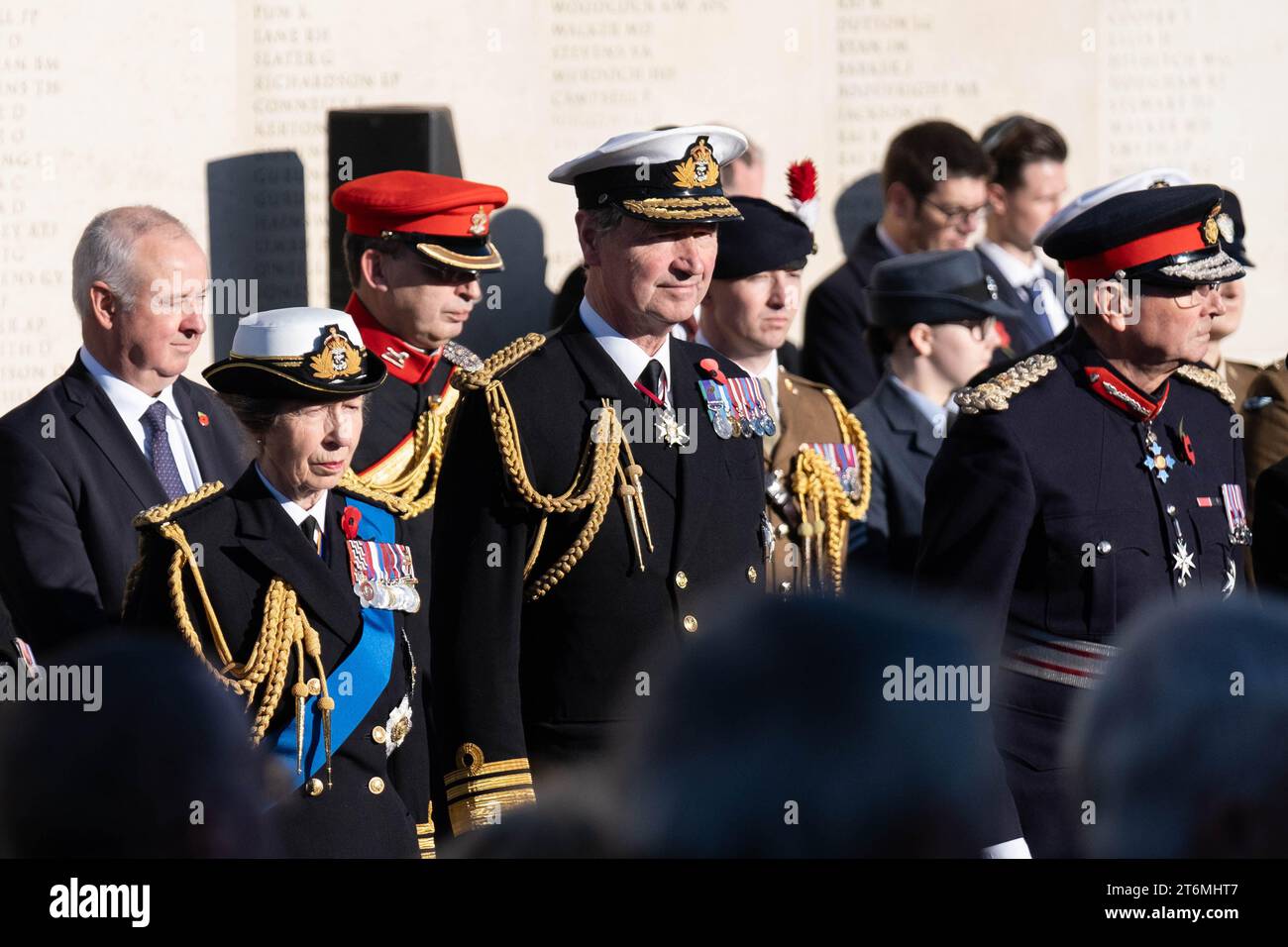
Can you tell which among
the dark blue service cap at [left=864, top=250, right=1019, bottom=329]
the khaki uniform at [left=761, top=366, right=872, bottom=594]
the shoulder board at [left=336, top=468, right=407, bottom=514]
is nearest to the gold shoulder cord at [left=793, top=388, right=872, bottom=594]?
the khaki uniform at [left=761, top=366, right=872, bottom=594]

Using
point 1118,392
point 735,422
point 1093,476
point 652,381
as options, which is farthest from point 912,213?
point 652,381

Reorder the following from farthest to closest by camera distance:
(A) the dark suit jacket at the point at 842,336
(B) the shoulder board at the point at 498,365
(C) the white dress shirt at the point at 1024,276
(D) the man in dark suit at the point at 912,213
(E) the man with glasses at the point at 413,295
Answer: (C) the white dress shirt at the point at 1024,276 < (D) the man in dark suit at the point at 912,213 < (A) the dark suit jacket at the point at 842,336 < (E) the man with glasses at the point at 413,295 < (B) the shoulder board at the point at 498,365

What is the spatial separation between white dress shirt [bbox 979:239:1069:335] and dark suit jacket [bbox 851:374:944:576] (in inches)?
57.6

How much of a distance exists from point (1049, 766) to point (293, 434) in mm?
1567

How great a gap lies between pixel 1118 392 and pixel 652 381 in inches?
41.2

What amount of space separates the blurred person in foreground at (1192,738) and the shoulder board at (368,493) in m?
2.54

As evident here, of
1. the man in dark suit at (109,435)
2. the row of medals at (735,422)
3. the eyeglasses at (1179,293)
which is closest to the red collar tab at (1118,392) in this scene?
the eyeglasses at (1179,293)

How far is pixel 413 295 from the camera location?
5.95 m

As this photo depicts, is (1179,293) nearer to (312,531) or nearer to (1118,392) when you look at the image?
(1118,392)

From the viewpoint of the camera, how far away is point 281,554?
3.59 meters

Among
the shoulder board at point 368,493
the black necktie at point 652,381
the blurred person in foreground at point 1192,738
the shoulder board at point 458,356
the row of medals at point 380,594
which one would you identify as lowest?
the row of medals at point 380,594

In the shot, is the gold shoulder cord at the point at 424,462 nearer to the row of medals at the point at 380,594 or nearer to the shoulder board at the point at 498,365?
the shoulder board at the point at 498,365

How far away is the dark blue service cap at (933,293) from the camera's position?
618 cm

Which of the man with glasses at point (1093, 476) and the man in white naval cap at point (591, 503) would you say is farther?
the man with glasses at point (1093, 476)
